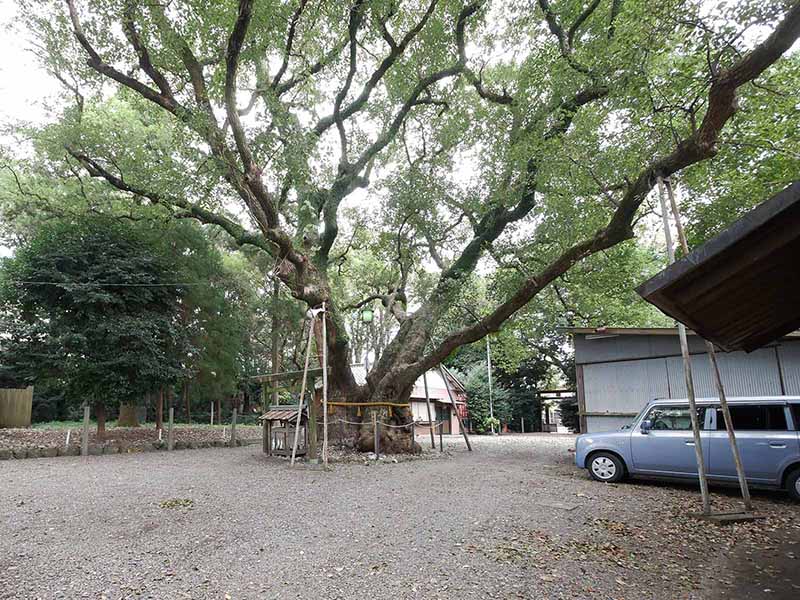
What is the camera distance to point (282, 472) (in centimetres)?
984

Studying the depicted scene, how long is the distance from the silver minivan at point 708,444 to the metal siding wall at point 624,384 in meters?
3.46

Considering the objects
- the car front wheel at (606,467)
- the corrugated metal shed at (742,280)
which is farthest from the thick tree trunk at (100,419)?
the corrugated metal shed at (742,280)

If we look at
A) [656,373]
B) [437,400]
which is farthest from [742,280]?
[437,400]

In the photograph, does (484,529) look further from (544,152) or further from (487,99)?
(487,99)

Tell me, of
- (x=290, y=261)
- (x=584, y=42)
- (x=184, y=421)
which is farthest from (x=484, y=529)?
(x=184, y=421)

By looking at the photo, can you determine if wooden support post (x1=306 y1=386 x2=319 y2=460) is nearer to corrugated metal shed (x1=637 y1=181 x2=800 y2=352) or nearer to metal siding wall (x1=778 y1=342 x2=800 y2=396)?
corrugated metal shed (x1=637 y1=181 x2=800 y2=352)

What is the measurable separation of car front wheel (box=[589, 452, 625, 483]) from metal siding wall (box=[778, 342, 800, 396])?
14.9 ft

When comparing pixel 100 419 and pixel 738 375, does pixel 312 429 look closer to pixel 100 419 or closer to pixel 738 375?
pixel 100 419

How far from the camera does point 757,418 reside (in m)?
7.55

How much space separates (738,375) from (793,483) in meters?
4.18

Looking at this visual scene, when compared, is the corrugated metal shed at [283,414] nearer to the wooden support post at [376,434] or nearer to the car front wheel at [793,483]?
the wooden support post at [376,434]

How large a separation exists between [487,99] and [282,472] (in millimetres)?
11216

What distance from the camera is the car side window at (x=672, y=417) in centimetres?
812

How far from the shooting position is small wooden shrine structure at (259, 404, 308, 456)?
39.6 feet
